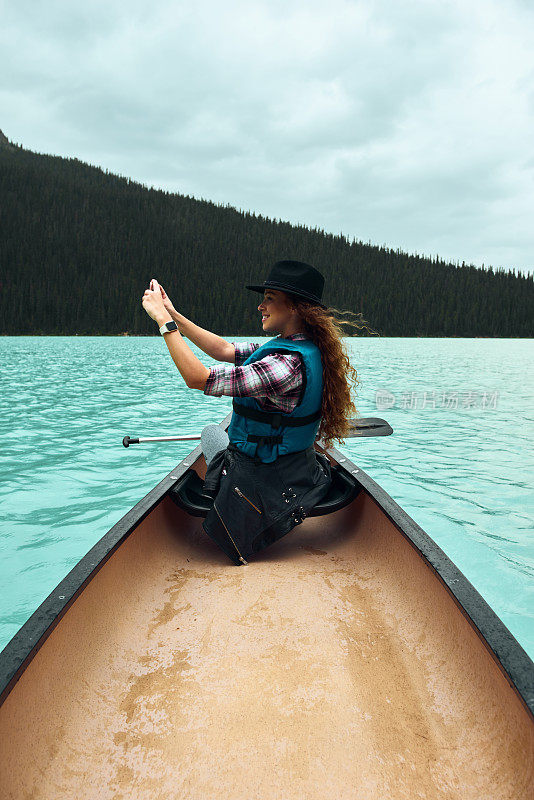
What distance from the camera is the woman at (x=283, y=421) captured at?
2746 millimetres

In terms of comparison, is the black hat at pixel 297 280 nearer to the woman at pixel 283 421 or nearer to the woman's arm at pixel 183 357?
the woman at pixel 283 421

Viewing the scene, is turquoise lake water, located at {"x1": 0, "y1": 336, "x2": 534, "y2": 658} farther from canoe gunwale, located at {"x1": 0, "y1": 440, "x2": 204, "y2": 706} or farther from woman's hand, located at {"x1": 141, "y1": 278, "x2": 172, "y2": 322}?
canoe gunwale, located at {"x1": 0, "y1": 440, "x2": 204, "y2": 706}

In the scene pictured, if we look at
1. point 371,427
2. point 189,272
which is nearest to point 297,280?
point 371,427

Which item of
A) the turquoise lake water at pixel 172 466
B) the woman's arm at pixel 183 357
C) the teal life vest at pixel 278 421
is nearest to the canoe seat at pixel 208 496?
the teal life vest at pixel 278 421

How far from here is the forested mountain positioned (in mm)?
93438

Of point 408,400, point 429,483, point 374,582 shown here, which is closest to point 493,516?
point 429,483

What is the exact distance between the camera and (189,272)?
104 m

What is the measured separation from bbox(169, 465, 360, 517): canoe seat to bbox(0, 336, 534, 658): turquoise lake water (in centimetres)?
96

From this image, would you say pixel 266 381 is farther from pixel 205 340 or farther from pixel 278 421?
pixel 205 340

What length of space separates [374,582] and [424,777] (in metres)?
1.29

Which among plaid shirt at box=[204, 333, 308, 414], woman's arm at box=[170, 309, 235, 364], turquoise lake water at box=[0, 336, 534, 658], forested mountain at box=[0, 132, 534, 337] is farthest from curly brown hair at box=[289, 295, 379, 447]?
forested mountain at box=[0, 132, 534, 337]

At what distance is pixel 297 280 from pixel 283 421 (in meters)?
0.79

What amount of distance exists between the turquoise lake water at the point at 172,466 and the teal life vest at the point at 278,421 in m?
1.00

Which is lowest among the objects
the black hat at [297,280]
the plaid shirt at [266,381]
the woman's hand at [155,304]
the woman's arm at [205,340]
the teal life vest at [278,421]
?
the teal life vest at [278,421]
